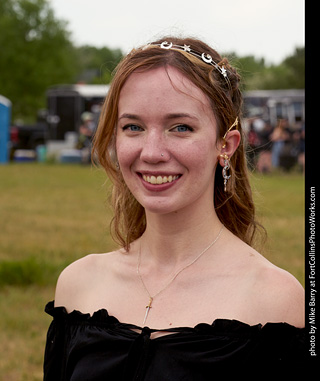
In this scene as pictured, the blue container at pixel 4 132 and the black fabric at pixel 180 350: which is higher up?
the blue container at pixel 4 132

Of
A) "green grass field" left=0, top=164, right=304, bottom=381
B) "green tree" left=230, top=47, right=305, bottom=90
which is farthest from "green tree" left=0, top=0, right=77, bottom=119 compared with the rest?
"green grass field" left=0, top=164, right=304, bottom=381

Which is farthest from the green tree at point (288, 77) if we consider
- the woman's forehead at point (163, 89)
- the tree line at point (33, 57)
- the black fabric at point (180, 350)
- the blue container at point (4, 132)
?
the black fabric at point (180, 350)

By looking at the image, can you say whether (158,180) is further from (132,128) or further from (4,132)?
(4,132)

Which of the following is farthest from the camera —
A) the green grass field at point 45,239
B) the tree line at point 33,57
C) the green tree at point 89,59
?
the green tree at point 89,59

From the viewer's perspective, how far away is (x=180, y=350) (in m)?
1.96

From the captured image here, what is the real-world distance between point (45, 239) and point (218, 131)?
24.2 feet

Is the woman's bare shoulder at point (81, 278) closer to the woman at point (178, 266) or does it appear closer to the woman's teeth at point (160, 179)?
the woman at point (178, 266)

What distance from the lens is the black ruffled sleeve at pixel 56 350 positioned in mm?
2271

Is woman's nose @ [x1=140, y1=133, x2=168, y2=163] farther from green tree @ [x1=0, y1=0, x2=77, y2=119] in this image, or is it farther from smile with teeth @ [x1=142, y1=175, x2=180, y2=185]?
green tree @ [x1=0, y1=0, x2=77, y2=119]

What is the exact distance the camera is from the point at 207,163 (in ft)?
6.73

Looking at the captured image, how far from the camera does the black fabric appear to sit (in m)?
1.89

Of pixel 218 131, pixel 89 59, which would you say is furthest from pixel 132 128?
pixel 89 59

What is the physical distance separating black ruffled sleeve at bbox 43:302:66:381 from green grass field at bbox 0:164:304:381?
0.64 m

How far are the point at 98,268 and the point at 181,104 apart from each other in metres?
0.70
